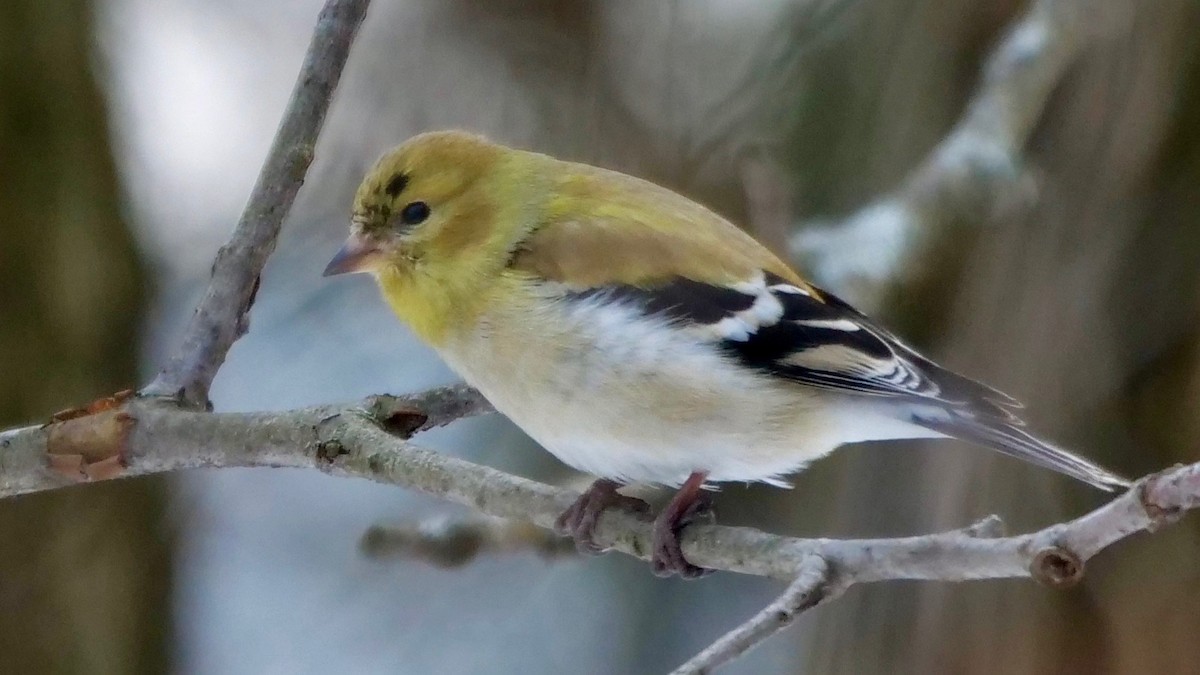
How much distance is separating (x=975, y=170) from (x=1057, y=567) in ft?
5.18

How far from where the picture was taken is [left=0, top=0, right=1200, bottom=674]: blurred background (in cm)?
207

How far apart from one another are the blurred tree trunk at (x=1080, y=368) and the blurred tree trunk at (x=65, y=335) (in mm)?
1602

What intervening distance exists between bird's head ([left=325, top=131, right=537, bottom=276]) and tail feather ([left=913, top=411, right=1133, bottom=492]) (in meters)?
0.63

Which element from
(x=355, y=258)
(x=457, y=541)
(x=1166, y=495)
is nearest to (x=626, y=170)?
(x=457, y=541)

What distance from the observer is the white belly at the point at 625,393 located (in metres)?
1.32

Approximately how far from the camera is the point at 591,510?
4.37 ft

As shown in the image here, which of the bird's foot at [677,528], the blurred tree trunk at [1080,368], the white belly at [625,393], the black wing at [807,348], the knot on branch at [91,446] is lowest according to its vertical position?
the knot on branch at [91,446]

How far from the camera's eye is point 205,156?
2861 millimetres

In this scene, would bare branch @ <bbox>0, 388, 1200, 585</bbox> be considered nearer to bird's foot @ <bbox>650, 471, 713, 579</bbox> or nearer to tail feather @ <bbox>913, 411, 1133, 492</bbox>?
bird's foot @ <bbox>650, 471, 713, 579</bbox>

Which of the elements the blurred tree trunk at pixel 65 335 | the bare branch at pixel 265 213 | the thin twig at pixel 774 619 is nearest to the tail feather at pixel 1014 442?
the thin twig at pixel 774 619

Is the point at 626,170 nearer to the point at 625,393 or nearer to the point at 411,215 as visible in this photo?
the point at 411,215

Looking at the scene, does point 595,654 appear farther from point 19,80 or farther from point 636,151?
point 19,80

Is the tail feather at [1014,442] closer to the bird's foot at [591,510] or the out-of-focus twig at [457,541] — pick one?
the bird's foot at [591,510]

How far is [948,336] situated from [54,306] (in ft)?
6.53
